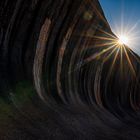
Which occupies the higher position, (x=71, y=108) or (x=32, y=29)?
(x=32, y=29)

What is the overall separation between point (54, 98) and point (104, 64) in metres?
3.69

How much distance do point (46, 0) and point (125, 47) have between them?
601cm

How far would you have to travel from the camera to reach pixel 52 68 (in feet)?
17.2

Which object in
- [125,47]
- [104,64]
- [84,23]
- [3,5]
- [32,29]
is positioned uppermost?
[125,47]

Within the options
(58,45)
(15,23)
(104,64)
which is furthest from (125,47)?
(15,23)

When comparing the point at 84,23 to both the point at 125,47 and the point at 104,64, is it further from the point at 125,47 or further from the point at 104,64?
the point at 125,47

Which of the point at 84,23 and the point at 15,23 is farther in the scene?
the point at 84,23

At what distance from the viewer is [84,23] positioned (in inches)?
229

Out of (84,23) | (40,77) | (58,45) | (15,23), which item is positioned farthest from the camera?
(84,23)

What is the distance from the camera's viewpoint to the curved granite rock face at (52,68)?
11.5 feet

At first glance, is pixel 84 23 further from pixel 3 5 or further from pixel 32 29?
pixel 3 5

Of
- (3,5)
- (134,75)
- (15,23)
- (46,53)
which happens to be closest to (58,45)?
(46,53)

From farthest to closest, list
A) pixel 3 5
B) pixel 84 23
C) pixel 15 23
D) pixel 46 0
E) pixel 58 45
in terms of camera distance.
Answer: pixel 84 23
pixel 58 45
pixel 46 0
pixel 15 23
pixel 3 5

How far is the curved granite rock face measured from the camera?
349cm
